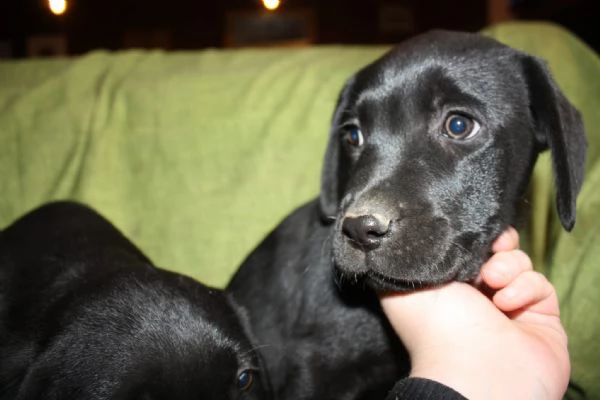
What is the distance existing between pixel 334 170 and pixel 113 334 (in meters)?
1.03

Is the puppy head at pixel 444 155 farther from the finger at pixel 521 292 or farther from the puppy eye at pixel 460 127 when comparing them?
the finger at pixel 521 292

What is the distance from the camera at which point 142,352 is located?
1412 mm

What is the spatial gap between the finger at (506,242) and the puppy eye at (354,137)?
53 cm

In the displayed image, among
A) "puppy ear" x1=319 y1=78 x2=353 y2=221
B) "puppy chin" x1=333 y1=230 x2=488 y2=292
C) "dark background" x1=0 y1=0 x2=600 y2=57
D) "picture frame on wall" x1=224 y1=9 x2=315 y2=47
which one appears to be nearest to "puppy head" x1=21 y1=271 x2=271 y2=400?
"puppy chin" x1=333 y1=230 x2=488 y2=292

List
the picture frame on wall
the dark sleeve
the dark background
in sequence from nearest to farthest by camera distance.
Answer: the dark sleeve, the dark background, the picture frame on wall

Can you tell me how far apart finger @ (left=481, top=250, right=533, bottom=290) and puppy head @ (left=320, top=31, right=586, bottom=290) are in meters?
0.06

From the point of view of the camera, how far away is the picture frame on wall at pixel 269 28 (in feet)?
17.9

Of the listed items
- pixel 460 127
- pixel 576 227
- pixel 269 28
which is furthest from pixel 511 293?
pixel 269 28

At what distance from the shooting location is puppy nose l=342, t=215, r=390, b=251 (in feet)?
4.99

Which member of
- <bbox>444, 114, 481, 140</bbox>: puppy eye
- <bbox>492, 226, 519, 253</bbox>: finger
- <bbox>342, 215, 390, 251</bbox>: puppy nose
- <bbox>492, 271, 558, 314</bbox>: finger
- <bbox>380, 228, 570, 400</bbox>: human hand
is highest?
<bbox>444, 114, 481, 140</bbox>: puppy eye

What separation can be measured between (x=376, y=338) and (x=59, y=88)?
1897 mm

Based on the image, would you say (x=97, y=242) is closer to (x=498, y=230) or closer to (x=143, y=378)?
(x=143, y=378)

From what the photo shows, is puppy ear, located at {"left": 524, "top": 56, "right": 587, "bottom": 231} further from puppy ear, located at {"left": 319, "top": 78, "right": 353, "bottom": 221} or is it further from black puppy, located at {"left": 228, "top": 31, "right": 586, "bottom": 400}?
puppy ear, located at {"left": 319, "top": 78, "right": 353, "bottom": 221}

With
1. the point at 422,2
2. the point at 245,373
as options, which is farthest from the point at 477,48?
the point at 422,2
